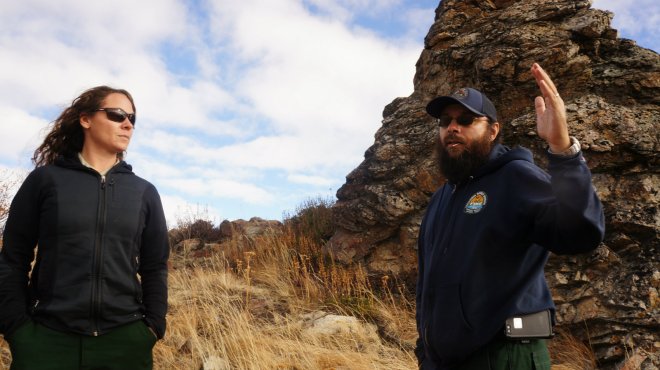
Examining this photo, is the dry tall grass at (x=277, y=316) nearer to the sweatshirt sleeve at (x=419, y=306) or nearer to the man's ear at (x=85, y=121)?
the sweatshirt sleeve at (x=419, y=306)

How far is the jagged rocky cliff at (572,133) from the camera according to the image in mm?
4930

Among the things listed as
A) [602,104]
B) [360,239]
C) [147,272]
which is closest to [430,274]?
[147,272]

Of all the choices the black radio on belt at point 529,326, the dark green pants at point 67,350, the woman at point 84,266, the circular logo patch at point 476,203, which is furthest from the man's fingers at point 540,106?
the dark green pants at point 67,350

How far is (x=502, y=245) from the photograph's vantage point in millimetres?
→ 2229

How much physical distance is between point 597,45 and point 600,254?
2.73 metres

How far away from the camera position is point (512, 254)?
2234 millimetres

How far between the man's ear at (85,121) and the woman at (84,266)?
0.05 m

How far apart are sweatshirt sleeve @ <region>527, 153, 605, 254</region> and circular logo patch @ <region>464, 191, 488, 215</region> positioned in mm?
352

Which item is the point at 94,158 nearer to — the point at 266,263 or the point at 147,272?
the point at 147,272

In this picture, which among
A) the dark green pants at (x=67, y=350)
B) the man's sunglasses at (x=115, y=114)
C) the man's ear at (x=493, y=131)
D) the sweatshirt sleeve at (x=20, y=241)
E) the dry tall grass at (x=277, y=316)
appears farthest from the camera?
the dry tall grass at (x=277, y=316)

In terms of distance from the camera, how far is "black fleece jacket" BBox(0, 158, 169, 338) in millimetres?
2420

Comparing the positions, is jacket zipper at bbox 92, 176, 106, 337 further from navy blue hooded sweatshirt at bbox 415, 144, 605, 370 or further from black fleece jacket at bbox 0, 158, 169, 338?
navy blue hooded sweatshirt at bbox 415, 144, 605, 370

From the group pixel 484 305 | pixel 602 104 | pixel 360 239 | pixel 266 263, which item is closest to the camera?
pixel 484 305

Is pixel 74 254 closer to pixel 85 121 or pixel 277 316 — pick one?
pixel 85 121
